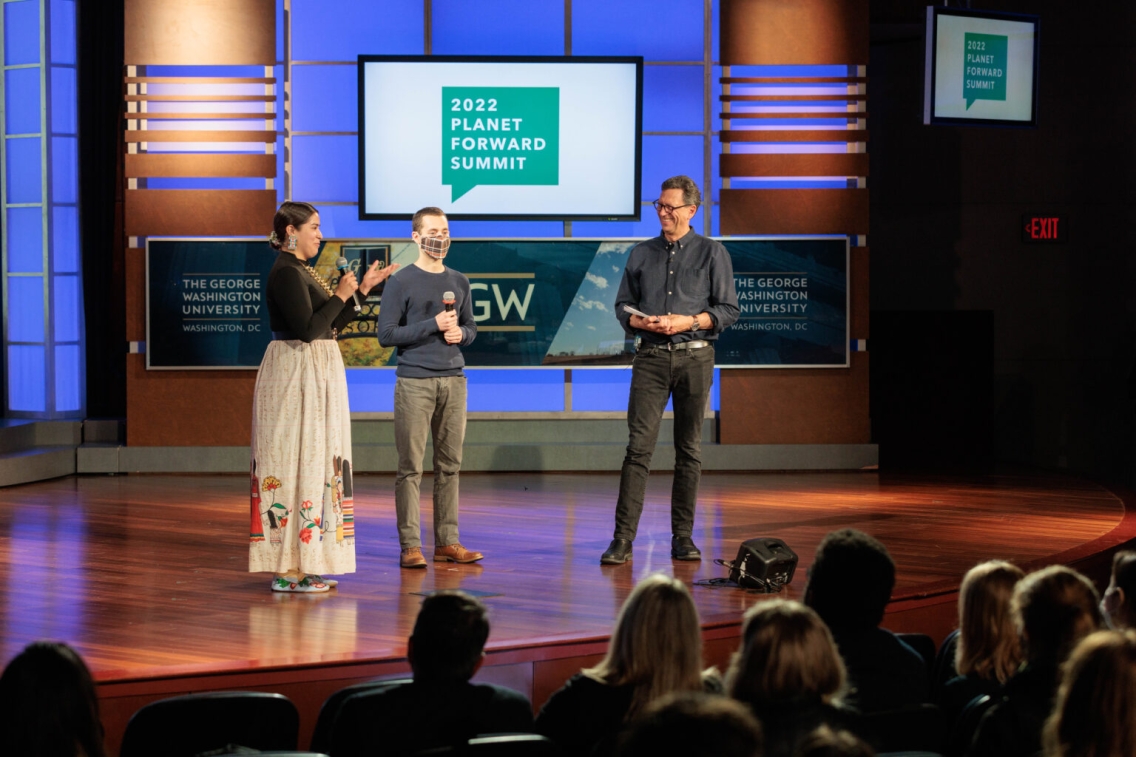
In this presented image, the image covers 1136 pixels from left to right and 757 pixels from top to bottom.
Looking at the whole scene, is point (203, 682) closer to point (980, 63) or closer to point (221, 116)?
point (221, 116)

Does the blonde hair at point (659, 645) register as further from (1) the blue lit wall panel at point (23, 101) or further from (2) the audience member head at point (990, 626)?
(1) the blue lit wall panel at point (23, 101)

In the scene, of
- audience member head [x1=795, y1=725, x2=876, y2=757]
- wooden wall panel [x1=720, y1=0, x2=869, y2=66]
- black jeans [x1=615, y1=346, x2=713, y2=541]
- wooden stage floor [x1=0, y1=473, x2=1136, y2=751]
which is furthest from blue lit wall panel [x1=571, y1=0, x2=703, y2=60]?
audience member head [x1=795, y1=725, x2=876, y2=757]

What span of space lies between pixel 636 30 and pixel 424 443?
4860 mm

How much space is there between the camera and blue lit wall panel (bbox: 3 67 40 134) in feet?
29.2

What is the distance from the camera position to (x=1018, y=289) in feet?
33.1

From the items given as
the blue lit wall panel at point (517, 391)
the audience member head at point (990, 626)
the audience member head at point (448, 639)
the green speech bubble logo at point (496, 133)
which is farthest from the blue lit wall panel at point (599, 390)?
the audience member head at point (448, 639)

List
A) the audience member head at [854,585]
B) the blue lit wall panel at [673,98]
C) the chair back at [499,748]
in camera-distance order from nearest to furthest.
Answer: the chair back at [499,748] → the audience member head at [854,585] → the blue lit wall panel at [673,98]

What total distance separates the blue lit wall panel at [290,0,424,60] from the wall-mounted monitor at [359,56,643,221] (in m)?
0.37

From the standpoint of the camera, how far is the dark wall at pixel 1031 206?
32.9 ft

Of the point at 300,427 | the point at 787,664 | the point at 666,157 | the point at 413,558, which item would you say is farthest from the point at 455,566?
the point at 666,157

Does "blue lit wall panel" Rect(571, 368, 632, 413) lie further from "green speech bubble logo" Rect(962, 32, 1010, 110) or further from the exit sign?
the exit sign

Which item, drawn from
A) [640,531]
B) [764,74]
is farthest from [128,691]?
[764,74]

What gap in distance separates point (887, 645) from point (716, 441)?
20.2 feet

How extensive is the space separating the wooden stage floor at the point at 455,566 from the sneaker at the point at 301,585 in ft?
0.16
